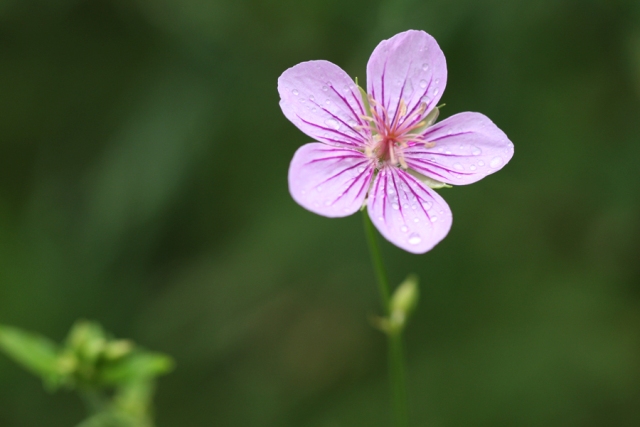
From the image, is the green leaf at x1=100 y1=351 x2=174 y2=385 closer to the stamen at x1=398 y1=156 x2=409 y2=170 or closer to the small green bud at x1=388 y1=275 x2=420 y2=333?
the small green bud at x1=388 y1=275 x2=420 y2=333

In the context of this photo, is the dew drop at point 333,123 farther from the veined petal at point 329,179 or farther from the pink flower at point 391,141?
the veined petal at point 329,179

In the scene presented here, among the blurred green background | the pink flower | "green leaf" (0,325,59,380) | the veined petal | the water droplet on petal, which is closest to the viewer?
the veined petal

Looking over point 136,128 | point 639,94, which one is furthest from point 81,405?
point 639,94

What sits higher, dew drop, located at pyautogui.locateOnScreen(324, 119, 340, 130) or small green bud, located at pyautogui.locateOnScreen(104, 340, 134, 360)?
dew drop, located at pyautogui.locateOnScreen(324, 119, 340, 130)

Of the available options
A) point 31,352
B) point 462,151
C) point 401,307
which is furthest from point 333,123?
point 31,352

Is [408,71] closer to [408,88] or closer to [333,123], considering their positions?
[408,88]

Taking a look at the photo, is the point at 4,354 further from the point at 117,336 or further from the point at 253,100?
the point at 253,100

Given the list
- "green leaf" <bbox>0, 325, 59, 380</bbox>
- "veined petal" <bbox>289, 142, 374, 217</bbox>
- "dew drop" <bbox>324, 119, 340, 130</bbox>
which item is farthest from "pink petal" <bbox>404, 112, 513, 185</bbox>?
"green leaf" <bbox>0, 325, 59, 380</bbox>
